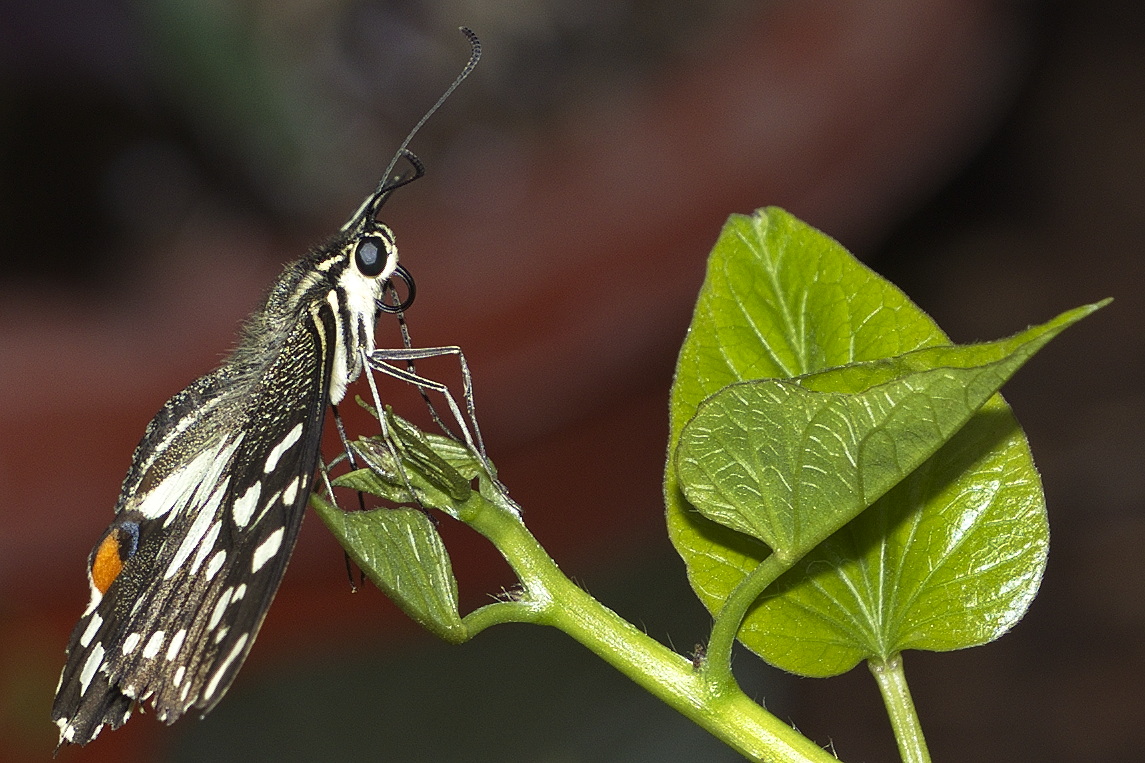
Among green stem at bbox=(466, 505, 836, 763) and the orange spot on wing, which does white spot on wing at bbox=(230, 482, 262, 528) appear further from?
green stem at bbox=(466, 505, 836, 763)

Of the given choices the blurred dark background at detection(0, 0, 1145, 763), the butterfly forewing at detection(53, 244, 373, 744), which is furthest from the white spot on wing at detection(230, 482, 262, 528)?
the blurred dark background at detection(0, 0, 1145, 763)

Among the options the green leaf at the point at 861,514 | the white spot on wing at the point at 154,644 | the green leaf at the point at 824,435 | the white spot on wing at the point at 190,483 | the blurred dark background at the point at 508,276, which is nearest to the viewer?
the green leaf at the point at 824,435

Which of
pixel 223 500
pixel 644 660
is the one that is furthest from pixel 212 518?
pixel 644 660

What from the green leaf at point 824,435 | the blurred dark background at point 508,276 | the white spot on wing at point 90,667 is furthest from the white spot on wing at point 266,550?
the blurred dark background at point 508,276

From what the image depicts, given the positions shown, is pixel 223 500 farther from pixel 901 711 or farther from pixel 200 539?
pixel 901 711

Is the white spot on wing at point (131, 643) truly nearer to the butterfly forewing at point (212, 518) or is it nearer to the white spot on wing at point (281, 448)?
the butterfly forewing at point (212, 518)

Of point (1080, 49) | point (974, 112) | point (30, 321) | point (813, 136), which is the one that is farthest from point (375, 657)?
point (1080, 49)

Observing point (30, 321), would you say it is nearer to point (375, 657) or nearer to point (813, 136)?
point (375, 657)
